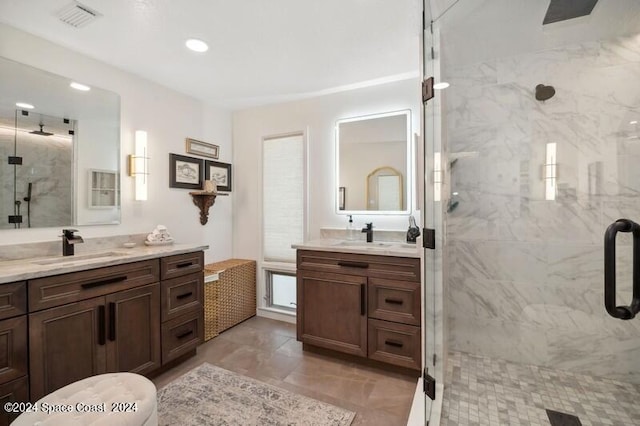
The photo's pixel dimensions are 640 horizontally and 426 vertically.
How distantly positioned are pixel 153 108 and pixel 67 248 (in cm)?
139

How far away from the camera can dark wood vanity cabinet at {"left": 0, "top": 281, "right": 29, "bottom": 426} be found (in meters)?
1.38

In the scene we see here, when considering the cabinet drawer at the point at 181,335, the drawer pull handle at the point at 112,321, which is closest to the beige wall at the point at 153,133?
the drawer pull handle at the point at 112,321

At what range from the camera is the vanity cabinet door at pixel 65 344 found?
150 centimetres

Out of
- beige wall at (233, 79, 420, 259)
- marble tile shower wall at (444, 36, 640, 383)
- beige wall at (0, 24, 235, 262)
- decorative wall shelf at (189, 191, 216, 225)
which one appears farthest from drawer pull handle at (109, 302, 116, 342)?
marble tile shower wall at (444, 36, 640, 383)

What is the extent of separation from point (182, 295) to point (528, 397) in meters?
2.46

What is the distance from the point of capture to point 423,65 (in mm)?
1842

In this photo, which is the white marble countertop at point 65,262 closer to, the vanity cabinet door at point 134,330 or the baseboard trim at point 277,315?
the vanity cabinet door at point 134,330

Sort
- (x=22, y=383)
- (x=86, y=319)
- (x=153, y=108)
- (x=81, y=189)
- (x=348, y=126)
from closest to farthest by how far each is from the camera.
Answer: (x=22, y=383) < (x=86, y=319) < (x=81, y=189) < (x=153, y=108) < (x=348, y=126)

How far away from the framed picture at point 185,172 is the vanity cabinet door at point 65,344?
1400 mm

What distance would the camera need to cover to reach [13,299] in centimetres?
143

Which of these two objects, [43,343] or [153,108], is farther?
[153,108]

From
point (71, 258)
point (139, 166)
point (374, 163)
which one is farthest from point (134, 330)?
point (374, 163)

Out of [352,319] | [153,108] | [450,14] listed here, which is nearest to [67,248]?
[153,108]

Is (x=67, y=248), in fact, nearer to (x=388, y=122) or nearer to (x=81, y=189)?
(x=81, y=189)
